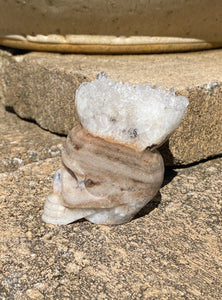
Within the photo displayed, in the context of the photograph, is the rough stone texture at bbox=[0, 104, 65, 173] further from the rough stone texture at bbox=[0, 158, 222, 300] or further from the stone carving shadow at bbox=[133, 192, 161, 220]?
the stone carving shadow at bbox=[133, 192, 161, 220]

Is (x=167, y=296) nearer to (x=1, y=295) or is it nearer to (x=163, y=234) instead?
(x=163, y=234)

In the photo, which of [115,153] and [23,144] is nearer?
[115,153]

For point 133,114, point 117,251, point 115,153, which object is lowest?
point 117,251

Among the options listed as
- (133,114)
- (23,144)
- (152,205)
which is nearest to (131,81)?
(133,114)

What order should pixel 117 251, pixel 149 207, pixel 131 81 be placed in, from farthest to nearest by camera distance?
pixel 131 81 < pixel 149 207 < pixel 117 251

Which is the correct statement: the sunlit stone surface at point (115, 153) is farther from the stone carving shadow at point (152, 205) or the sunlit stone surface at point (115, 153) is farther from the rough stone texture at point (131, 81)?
the rough stone texture at point (131, 81)

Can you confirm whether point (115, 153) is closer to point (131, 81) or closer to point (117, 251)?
point (117, 251)

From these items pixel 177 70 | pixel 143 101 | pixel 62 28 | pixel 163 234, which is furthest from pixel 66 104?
pixel 163 234
